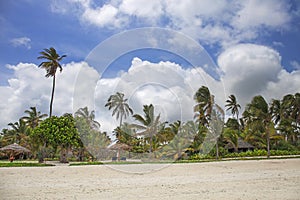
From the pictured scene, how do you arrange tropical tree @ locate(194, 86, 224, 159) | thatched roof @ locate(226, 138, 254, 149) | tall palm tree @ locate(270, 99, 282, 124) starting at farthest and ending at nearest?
tall palm tree @ locate(270, 99, 282, 124)
thatched roof @ locate(226, 138, 254, 149)
tropical tree @ locate(194, 86, 224, 159)

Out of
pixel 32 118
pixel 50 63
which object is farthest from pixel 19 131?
pixel 50 63

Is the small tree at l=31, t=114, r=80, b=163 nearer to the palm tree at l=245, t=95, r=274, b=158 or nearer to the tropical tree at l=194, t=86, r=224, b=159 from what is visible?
the tropical tree at l=194, t=86, r=224, b=159

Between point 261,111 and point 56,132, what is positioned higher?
point 261,111

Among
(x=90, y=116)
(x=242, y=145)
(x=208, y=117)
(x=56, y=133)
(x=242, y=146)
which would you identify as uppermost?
(x=208, y=117)

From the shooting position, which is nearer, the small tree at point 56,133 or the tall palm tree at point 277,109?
the small tree at point 56,133

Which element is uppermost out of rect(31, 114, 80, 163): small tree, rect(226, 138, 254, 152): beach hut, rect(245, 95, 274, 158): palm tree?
rect(245, 95, 274, 158): palm tree

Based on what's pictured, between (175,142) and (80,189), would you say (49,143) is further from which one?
(80,189)

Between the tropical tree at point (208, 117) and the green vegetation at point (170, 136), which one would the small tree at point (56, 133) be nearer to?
the green vegetation at point (170, 136)

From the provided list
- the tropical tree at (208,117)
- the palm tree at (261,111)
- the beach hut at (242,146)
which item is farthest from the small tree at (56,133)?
the palm tree at (261,111)

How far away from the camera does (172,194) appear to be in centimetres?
762

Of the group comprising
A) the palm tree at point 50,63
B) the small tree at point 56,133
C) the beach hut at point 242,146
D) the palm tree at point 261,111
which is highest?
the palm tree at point 50,63

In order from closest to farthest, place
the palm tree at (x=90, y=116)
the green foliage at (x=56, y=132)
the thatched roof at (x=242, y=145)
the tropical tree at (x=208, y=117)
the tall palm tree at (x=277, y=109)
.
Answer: the palm tree at (x=90, y=116) → the green foliage at (x=56, y=132) → the tropical tree at (x=208, y=117) → the thatched roof at (x=242, y=145) → the tall palm tree at (x=277, y=109)

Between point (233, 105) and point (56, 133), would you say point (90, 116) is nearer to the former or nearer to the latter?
point (56, 133)

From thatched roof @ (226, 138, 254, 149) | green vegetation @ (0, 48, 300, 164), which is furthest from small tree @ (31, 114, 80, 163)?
thatched roof @ (226, 138, 254, 149)
